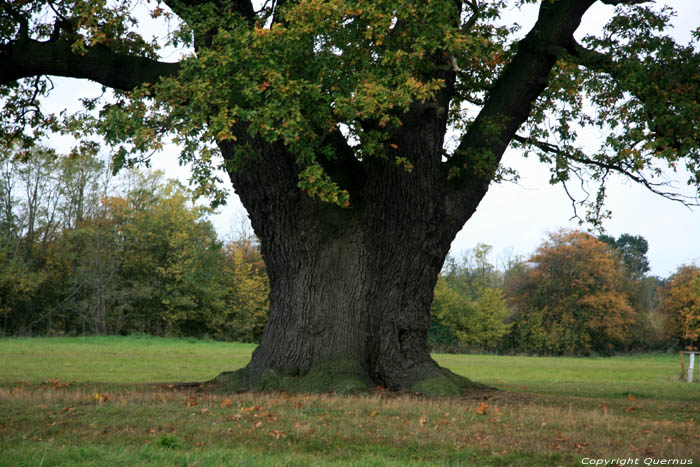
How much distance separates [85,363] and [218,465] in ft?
53.5

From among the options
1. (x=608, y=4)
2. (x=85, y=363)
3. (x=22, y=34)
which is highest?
(x=608, y=4)

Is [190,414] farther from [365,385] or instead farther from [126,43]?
[126,43]

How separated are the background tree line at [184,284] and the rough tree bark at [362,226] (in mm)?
23680

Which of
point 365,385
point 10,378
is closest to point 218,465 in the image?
point 365,385

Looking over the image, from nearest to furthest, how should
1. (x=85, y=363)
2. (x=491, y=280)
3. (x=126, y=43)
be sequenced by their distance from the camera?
(x=126, y=43) → (x=85, y=363) → (x=491, y=280)

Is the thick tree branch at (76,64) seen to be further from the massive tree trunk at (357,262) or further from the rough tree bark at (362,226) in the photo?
the massive tree trunk at (357,262)

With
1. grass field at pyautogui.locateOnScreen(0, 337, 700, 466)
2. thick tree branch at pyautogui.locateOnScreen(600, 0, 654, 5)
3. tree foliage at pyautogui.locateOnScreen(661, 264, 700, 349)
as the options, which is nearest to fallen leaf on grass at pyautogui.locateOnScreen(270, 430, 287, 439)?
grass field at pyautogui.locateOnScreen(0, 337, 700, 466)

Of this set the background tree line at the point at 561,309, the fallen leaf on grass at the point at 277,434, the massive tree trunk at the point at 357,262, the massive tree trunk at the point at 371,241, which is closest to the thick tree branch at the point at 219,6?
the massive tree trunk at the point at 371,241

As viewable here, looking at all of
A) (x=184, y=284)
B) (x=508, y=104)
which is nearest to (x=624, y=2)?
(x=508, y=104)

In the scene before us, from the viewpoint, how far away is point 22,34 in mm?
12117

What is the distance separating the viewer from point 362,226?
11703 mm

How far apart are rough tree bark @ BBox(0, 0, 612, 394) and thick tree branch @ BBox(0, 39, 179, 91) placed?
0.06 ft

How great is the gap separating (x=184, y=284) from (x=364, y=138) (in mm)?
34633

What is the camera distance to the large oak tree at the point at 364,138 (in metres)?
9.91
